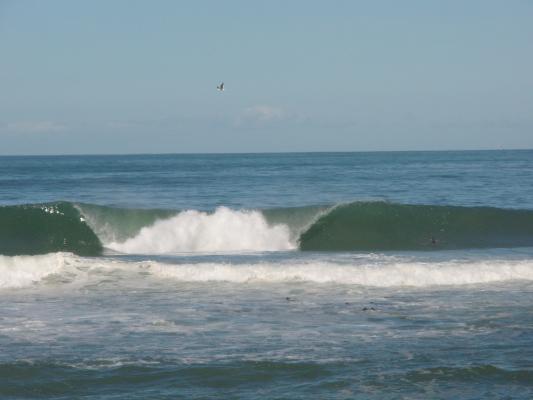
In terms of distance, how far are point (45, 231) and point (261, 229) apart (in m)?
7.09

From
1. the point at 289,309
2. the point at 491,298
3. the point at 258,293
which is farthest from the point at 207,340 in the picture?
A: the point at 491,298

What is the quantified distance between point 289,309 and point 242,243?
1210 cm

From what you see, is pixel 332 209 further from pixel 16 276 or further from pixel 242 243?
pixel 16 276

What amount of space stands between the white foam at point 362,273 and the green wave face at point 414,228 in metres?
6.24

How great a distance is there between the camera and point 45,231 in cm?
2612

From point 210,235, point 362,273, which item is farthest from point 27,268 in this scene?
point 210,235

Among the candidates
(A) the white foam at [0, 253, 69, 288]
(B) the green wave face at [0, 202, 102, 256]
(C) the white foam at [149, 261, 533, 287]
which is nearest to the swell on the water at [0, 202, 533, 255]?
(B) the green wave face at [0, 202, 102, 256]

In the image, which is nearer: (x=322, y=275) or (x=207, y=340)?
(x=207, y=340)

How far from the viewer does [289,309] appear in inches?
514

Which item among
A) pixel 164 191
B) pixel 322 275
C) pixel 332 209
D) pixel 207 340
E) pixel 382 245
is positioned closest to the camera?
pixel 207 340

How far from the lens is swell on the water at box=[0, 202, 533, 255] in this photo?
2470 cm

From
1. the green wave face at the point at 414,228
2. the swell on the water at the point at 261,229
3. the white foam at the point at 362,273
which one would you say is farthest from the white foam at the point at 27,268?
the green wave face at the point at 414,228

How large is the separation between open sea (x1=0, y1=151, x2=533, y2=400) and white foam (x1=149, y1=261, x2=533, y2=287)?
51 mm

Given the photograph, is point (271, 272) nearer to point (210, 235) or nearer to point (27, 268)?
point (27, 268)
